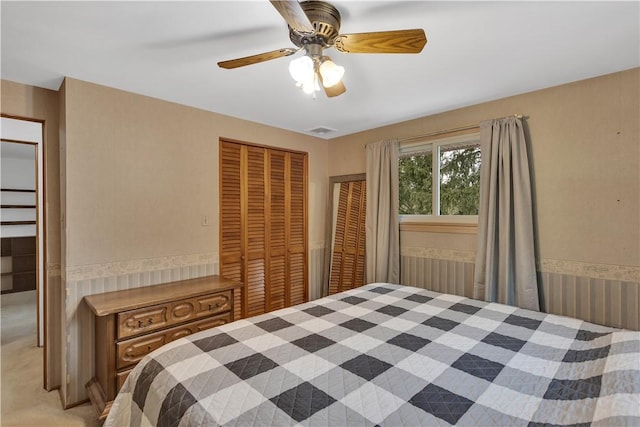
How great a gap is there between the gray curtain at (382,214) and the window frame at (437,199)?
0.14 metres

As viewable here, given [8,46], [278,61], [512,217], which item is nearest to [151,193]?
[8,46]

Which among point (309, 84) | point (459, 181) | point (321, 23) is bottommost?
point (459, 181)

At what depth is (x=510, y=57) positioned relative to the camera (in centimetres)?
186

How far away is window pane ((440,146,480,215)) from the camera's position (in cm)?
279

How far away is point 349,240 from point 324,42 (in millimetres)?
2525

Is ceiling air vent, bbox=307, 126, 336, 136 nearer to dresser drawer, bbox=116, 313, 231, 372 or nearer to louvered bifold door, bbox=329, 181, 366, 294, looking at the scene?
louvered bifold door, bbox=329, 181, 366, 294

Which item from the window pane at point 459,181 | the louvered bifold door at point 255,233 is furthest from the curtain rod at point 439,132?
the louvered bifold door at point 255,233

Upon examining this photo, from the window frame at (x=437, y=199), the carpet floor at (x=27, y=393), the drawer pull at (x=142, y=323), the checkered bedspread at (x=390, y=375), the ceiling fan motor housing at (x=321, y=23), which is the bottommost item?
the carpet floor at (x=27, y=393)

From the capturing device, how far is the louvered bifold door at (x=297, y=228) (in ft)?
11.8

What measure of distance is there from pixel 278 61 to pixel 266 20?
0.42 metres

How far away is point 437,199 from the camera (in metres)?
3.00

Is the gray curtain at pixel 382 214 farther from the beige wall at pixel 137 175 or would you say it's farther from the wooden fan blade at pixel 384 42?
the wooden fan blade at pixel 384 42

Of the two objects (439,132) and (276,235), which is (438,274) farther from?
(276,235)

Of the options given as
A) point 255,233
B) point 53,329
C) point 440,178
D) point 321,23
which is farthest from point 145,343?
point 440,178
